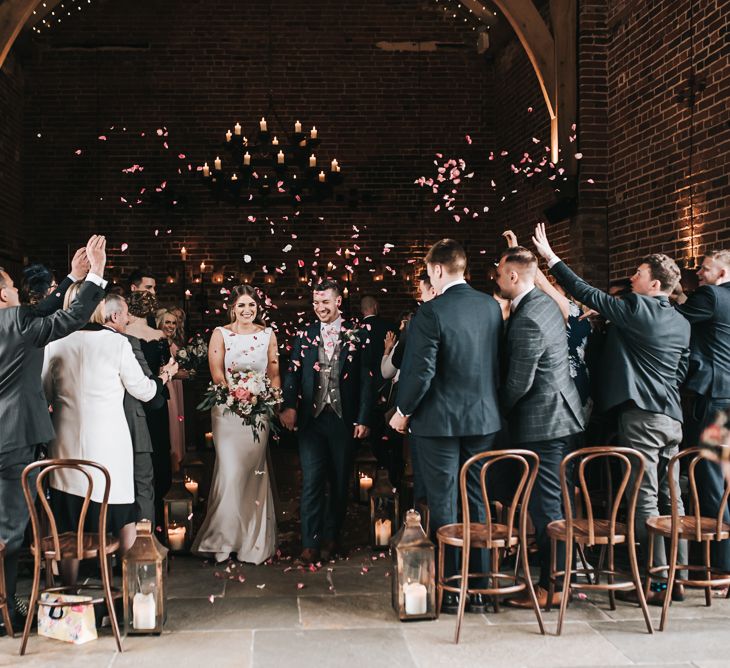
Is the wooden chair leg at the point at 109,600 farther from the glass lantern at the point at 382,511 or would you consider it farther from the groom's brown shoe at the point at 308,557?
the glass lantern at the point at 382,511

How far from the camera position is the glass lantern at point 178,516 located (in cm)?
502

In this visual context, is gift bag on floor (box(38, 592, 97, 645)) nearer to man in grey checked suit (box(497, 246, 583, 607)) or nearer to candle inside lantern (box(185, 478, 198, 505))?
candle inside lantern (box(185, 478, 198, 505))

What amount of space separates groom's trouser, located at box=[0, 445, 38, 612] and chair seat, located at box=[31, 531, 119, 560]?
149 mm

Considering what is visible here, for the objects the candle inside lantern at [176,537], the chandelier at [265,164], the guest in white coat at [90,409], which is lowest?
the candle inside lantern at [176,537]

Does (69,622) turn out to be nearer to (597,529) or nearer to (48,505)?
(48,505)

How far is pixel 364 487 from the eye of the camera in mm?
6441

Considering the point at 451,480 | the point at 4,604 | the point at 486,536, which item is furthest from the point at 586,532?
the point at 4,604

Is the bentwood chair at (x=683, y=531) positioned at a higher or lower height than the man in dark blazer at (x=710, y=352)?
lower

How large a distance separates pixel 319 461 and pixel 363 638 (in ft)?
4.74

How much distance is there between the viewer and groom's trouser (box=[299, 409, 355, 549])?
16.2ft

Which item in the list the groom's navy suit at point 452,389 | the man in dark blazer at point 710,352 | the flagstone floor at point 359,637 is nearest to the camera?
the flagstone floor at point 359,637

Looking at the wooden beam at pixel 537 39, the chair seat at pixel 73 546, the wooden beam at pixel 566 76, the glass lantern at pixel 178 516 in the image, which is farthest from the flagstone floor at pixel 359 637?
the wooden beam at pixel 537 39

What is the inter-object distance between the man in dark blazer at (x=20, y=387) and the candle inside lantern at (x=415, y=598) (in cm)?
181

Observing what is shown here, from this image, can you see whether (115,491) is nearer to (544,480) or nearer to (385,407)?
(544,480)
